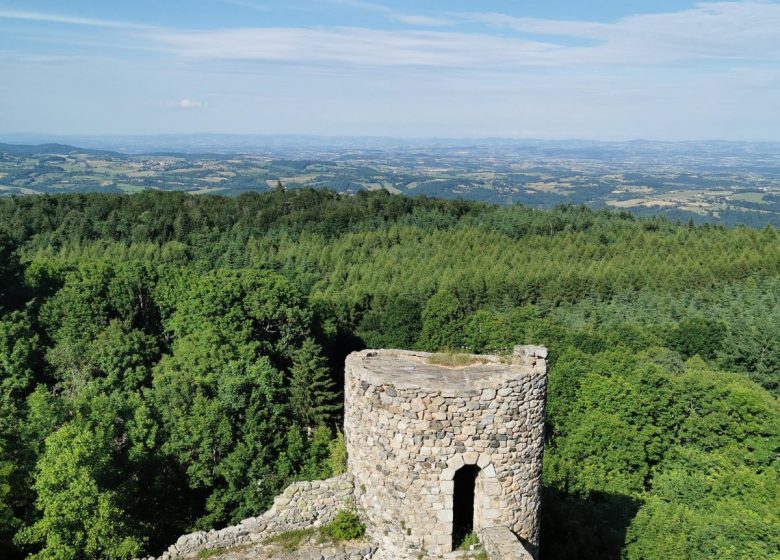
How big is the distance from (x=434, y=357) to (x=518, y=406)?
1.98m

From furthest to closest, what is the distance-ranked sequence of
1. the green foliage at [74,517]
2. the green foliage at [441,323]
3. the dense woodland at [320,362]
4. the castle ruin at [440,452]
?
the green foliage at [441,323]
the dense woodland at [320,362]
the green foliage at [74,517]
the castle ruin at [440,452]

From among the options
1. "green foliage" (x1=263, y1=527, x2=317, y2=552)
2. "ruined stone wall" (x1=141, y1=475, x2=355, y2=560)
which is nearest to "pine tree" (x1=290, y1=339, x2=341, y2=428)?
"ruined stone wall" (x1=141, y1=475, x2=355, y2=560)

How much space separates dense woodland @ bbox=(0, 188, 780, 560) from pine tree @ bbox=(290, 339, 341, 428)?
16 cm

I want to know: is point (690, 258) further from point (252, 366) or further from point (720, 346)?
point (252, 366)

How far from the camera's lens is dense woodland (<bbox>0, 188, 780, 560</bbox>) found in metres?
17.5

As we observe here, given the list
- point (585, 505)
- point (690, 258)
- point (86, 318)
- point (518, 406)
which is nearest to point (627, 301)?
point (690, 258)

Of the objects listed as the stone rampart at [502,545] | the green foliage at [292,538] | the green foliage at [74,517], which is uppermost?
the stone rampart at [502,545]

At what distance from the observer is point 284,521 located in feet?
36.6

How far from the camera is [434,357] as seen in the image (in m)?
10.7

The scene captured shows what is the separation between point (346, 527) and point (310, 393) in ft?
67.9

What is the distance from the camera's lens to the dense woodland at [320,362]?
1752cm

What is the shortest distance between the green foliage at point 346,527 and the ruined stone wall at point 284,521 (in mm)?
403

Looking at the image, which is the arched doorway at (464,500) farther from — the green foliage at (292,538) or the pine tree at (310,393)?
the pine tree at (310,393)

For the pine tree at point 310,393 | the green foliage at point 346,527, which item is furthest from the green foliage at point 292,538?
the pine tree at point 310,393
